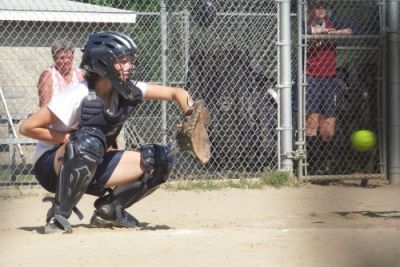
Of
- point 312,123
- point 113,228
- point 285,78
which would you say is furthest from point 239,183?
point 113,228

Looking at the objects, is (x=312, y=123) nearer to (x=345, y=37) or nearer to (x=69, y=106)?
(x=345, y=37)

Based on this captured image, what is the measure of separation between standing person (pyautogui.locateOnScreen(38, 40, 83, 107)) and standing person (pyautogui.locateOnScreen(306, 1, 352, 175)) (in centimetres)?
248

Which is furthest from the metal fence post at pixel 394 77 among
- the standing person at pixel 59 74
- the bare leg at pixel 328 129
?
the standing person at pixel 59 74

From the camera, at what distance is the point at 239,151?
9.68 metres

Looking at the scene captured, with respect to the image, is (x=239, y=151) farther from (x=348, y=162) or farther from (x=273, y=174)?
(x=348, y=162)

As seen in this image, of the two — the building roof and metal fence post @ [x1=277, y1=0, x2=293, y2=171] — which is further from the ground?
the building roof

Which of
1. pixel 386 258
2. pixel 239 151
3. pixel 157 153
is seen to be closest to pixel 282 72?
pixel 239 151

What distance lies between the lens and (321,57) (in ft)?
31.4

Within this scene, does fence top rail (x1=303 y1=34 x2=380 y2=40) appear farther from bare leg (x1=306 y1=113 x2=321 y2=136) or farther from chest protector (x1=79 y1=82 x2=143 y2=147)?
chest protector (x1=79 y1=82 x2=143 y2=147)

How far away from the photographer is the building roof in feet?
31.2

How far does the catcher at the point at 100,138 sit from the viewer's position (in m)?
5.86

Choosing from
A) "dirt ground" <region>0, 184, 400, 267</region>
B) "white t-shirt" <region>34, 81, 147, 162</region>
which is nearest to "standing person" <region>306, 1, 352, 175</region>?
"dirt ground" <region>0, 184, 400, 267</region>

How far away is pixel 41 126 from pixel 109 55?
0.62 metres

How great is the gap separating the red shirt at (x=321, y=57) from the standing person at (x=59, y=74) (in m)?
2.45
